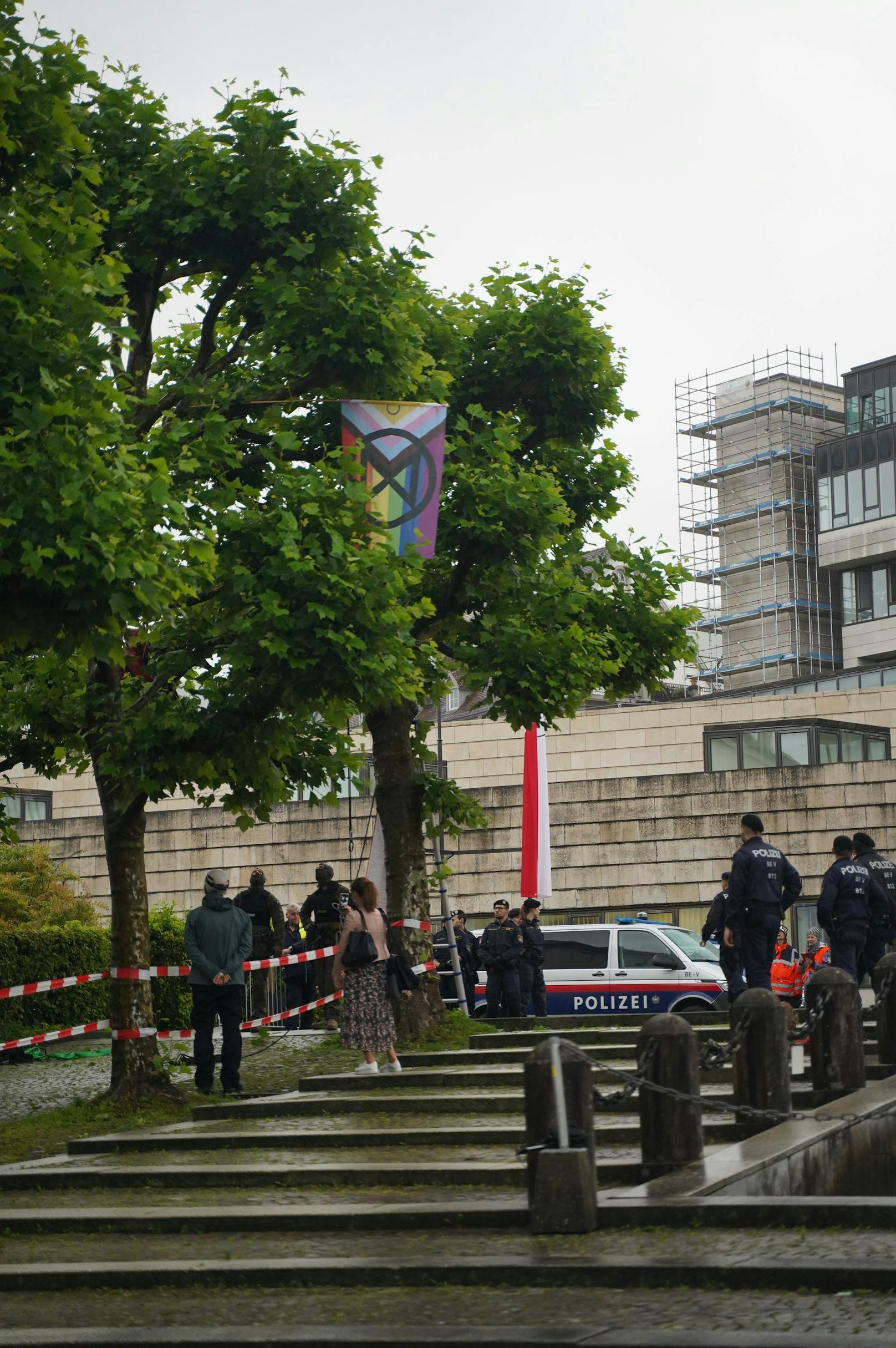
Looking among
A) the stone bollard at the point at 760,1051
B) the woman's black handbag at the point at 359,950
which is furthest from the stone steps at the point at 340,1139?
the woman's black handbag at the point at 359,950

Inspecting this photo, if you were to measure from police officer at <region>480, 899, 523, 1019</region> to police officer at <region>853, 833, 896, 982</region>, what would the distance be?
490 cm

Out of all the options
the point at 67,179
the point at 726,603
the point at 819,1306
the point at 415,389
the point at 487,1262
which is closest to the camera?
the point at 819,1306

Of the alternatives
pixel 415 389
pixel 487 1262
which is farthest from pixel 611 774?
pixel 487 1262

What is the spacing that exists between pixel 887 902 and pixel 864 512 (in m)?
58.0

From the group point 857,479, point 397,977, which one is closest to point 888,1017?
point 397,977

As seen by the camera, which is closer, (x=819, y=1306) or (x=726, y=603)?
(x=819, y=1306)

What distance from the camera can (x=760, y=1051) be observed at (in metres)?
10.3

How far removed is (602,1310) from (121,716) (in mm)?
7969

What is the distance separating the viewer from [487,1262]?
748 centimetres

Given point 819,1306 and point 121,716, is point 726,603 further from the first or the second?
point 819,1306

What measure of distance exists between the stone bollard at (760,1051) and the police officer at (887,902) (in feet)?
15.5

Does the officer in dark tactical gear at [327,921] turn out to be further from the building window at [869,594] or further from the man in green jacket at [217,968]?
the building window at [869,594]

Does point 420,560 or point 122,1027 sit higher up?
point 420,560

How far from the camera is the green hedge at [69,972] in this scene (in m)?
19.9
